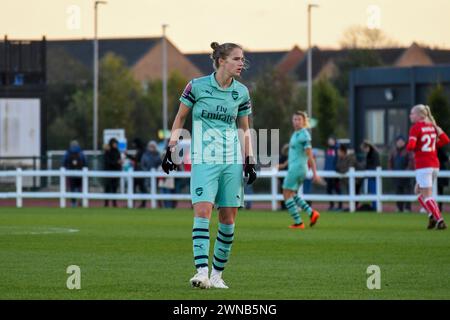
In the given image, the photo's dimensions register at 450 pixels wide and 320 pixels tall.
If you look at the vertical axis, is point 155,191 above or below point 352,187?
below

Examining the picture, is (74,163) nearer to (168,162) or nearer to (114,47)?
(168,162)

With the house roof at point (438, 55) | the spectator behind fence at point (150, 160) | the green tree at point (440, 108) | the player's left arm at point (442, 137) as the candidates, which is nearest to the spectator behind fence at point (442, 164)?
the spectator behind fence at point (150, 160)

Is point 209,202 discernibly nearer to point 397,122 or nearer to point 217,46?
point 217,46

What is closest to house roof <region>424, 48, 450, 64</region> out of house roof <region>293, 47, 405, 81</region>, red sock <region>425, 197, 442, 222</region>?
house roof <region>293, 47, 405, 81</region>

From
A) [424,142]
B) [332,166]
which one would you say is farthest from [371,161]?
[424,142]

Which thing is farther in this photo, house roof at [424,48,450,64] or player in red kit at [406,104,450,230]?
house roof at [424,48,450,64]

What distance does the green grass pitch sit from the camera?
1183 cm

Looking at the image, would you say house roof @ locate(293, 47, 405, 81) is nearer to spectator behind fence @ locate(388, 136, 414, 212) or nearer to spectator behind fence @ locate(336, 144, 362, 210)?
spectator behind fence @ locate(388, 136, 414, 212)

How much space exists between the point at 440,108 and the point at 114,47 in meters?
81.6

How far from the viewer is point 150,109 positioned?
10350 cm

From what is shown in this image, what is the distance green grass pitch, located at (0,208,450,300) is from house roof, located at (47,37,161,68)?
9849 centimetres

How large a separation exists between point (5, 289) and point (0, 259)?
370 cm

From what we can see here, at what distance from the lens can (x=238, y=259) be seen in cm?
1592

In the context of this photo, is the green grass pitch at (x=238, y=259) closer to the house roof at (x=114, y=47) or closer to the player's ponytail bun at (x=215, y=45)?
the player's ponytail bun at (x=215, y=45)
